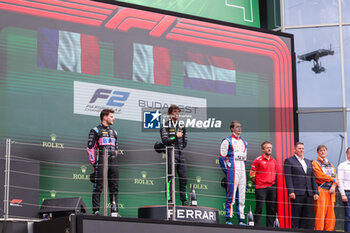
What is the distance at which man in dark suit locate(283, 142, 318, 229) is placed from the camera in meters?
8.80

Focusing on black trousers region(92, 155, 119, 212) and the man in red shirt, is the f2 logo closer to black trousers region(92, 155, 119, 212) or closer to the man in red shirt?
black trousers region(92, 155, 119, 212)

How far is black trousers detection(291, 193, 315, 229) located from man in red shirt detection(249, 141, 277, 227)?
30cm

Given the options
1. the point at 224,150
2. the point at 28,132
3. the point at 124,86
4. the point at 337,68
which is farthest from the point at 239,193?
the point at 337,68

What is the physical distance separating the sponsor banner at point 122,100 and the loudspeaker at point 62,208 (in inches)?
65.9

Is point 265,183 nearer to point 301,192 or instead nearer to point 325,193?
point 301,192

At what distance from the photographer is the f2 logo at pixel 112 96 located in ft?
29.8

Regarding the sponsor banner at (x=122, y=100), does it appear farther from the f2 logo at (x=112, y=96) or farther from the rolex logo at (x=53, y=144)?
the rolex logo at (x=53, y=144)

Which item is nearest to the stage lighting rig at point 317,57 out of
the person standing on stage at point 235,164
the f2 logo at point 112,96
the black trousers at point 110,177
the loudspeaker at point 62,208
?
the person standing on stage at point 235,164

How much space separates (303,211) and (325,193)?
49 centimetres

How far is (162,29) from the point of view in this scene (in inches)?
384

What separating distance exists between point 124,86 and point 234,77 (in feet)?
5.94

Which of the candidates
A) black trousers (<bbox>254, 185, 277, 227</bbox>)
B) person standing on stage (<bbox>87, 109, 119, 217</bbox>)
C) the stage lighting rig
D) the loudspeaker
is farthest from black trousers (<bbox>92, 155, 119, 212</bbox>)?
the stage lighting rig

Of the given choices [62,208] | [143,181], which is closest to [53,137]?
[143,181]

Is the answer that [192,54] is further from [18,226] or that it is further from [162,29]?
[18,226]
